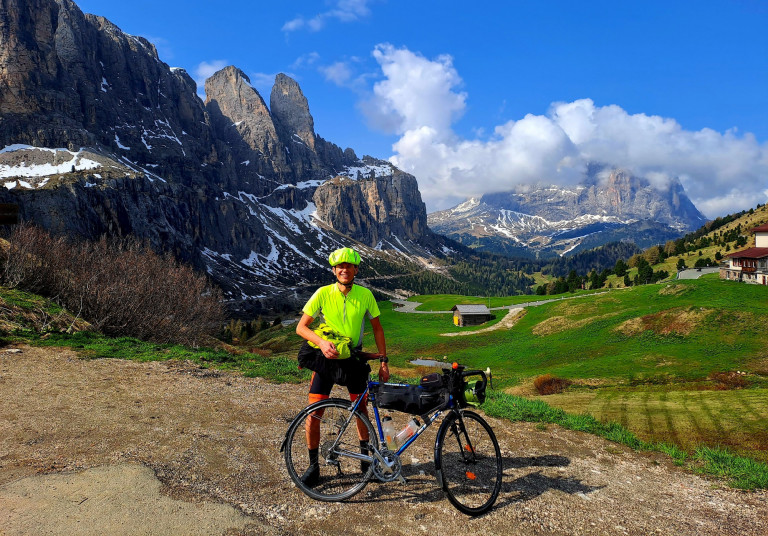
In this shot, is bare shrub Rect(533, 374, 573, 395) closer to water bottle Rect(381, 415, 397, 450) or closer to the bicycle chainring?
the bicycle chainring

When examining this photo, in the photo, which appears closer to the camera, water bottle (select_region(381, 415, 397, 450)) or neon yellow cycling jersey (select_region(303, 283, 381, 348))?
water bottle (select_region(381, 415, 397, 450))

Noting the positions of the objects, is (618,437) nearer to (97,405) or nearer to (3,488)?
(3,488)

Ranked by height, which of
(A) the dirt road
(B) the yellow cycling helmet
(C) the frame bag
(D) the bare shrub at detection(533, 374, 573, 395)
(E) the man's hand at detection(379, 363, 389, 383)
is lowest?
(D) the bare shrub at detection(533, 374, 573, 395)

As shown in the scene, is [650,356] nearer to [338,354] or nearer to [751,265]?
[338,354]

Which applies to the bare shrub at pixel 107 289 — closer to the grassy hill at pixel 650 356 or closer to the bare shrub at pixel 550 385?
the grassy hill at pixel 650 356

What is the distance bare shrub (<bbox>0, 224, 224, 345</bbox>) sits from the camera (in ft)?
89.5

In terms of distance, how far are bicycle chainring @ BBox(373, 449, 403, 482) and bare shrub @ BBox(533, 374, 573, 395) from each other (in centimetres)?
3069

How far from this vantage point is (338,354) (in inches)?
A: 283

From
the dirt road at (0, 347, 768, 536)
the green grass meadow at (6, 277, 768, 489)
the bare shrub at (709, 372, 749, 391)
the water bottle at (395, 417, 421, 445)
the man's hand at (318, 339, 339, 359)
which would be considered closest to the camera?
the dirt road at (0, 347, 768, 536)

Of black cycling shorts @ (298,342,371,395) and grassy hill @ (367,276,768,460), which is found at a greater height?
black cycling shorts @ (298,342,371,395)

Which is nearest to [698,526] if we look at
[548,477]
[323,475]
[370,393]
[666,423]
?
[548,477]

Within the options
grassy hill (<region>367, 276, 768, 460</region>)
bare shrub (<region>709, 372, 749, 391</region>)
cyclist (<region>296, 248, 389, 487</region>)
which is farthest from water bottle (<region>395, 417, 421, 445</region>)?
bare shrub (<region>709, 372, 749, 391</region>)

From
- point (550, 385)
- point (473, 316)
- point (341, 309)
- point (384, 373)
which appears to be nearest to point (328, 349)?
point (341, 309)

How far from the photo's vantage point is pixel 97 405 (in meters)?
11.4
